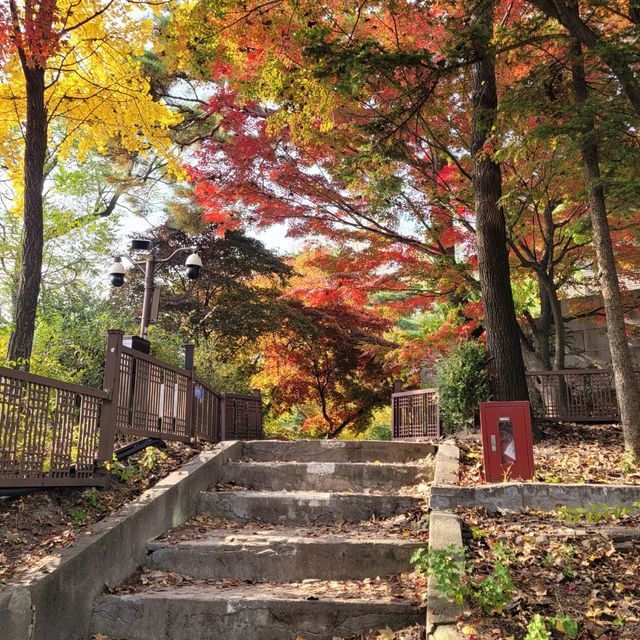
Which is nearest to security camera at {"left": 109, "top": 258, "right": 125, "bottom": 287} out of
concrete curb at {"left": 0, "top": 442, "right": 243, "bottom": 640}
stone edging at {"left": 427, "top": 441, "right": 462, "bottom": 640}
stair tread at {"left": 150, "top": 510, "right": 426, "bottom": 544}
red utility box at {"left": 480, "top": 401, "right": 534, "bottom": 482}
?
concrete curb at {"left": 0, "top": 442, "right": 243, "bottom": 640}

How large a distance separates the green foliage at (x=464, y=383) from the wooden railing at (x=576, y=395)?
2199 mm

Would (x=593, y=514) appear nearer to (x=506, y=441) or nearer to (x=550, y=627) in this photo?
(x=506, y=441)

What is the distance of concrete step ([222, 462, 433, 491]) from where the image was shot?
22.0 feet

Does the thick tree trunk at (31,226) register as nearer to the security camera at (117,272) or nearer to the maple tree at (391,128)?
the maple tree at (391,128)

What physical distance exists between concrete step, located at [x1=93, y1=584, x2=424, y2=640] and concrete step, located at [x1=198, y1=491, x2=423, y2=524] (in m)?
1.53

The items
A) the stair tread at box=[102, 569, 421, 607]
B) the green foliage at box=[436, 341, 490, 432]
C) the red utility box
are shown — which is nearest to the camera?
the stair tread at box=[102, 569, 421, 607]

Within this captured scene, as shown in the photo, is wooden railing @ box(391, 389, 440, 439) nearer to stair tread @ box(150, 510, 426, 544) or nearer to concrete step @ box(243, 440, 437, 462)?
concrete step @ box(243, 440, 437, 462)

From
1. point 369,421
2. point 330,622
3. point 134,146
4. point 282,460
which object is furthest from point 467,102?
point 369,421

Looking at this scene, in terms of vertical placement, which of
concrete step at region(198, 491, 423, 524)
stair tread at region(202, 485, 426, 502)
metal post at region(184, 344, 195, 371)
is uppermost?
metal post at region(184, 344, 195, 371)

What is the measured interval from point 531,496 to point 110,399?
4.01 metres

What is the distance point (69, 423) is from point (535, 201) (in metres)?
9.05

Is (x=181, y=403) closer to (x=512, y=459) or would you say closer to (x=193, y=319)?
(x=512, y=459)

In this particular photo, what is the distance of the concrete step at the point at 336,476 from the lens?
6.70 m

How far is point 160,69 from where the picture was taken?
15.0 m
